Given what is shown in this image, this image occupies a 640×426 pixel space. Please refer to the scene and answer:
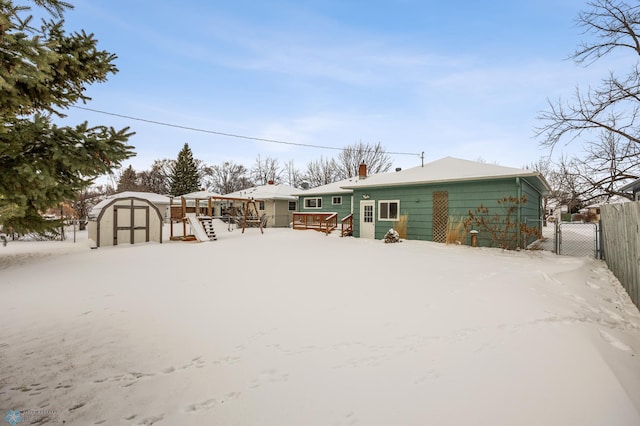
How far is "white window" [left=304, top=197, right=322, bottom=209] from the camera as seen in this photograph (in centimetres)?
2162

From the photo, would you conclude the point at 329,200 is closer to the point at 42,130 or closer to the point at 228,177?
the point at 42,130

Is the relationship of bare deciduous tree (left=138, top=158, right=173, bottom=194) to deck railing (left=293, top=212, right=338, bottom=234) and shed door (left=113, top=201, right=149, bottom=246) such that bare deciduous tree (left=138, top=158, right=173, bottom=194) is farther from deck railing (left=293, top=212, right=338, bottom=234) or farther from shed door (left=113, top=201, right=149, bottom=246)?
shed door (left=113, top=201, right=149, bottom=246)

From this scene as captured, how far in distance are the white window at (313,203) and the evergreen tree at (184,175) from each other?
23.8 metres

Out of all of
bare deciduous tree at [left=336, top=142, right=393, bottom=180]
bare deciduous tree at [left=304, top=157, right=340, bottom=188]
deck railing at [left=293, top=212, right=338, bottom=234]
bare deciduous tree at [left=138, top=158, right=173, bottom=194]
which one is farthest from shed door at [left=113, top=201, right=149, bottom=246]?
bare deciduous tree at [left=138, top=158, right=173, bottom=194]

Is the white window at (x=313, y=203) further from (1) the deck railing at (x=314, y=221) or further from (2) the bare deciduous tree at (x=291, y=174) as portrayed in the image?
(2) the bare deciduous tree at (x=291, y=174)

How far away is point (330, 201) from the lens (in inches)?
821

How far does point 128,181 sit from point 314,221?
34.5 metres

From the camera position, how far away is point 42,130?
2.60m

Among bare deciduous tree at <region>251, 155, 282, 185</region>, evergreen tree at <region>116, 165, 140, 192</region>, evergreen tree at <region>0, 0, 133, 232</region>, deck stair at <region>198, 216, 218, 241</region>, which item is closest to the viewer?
evergreen tree at <region>0, 0, 133, 232</region>

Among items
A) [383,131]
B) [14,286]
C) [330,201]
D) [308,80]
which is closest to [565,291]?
[14,286]

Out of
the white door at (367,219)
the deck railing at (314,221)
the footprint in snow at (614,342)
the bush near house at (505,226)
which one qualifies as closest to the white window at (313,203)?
the deck railing at (314,221)

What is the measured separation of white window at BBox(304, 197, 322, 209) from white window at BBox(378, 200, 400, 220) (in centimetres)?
775

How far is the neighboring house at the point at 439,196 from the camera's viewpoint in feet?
36.4

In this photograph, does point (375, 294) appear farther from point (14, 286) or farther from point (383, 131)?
point (383, 131)
